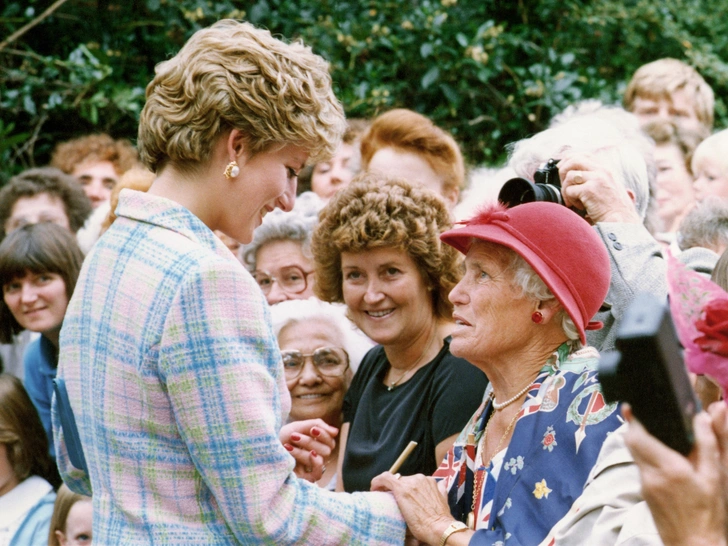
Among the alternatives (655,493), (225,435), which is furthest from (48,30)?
(655,493)

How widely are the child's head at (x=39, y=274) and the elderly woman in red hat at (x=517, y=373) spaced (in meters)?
2.54

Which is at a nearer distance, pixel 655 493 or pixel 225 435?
pixel 655 493

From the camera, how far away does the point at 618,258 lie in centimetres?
295

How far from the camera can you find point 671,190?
5.38m

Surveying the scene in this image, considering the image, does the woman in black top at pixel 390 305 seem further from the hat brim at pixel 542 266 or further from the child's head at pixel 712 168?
the child's head at pixel 712 168

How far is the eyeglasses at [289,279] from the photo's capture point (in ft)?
15.4

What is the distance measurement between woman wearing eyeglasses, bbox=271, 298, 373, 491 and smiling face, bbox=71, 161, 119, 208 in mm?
2778

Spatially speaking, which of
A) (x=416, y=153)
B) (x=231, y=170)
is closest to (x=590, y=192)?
(x=231, y=170)

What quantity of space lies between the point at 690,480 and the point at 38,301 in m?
4.00

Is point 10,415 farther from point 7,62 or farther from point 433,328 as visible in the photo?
point 7,62

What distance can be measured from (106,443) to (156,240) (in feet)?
1.60

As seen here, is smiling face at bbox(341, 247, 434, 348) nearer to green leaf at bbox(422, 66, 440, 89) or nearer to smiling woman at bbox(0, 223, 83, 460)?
smiling woman at bbox(0, 223, 83, 460)

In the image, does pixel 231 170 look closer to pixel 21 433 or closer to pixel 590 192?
pixel 590 192

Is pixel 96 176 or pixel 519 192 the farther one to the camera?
pixel 96 176
